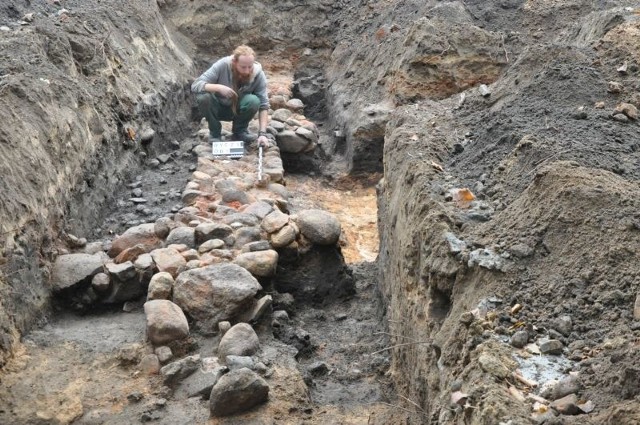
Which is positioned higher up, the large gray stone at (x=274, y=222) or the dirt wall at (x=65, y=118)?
the dirt wall at (x=65, y=118)

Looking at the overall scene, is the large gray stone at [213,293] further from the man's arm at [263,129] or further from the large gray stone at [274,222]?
the man's arm at [263,129]

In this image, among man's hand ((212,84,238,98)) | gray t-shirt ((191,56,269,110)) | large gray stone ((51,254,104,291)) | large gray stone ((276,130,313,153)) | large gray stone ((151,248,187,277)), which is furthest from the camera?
large gray stone ((276,130,313,153))

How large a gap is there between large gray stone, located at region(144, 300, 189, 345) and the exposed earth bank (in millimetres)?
314

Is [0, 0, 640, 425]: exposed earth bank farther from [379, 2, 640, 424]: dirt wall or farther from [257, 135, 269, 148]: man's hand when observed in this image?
[257, 135, 269, 148]: man's hand

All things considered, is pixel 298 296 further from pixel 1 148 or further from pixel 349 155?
pixel 349 155

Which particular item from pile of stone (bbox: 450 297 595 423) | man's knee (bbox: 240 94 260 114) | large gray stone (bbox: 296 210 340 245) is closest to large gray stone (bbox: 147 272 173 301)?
large gray stone (bbox: 296 210 340 245)

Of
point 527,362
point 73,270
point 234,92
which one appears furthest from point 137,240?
point 527,362

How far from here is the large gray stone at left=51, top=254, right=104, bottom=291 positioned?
5039 mm

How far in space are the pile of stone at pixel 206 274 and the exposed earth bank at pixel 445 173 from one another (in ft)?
0.67

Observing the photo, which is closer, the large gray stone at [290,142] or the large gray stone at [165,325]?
the large gray stone at [165,325]

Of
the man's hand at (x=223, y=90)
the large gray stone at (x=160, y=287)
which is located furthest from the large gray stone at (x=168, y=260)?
the man's hand at (x=223, y=90)

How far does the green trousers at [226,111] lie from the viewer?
7.55 metres

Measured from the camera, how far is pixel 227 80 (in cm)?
753

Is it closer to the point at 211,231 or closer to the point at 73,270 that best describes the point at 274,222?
the point at 211,231
